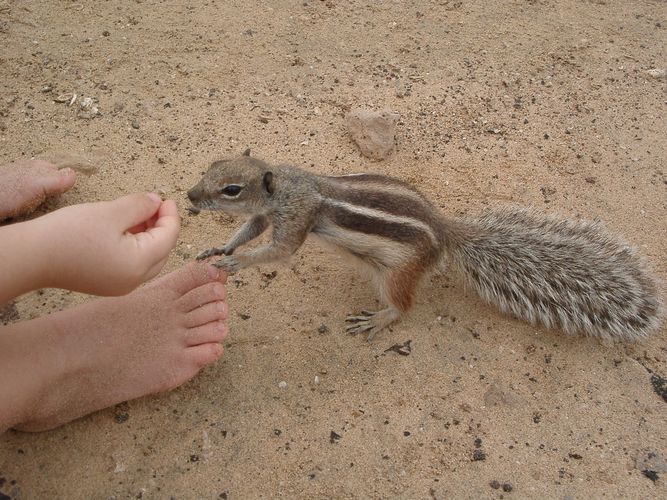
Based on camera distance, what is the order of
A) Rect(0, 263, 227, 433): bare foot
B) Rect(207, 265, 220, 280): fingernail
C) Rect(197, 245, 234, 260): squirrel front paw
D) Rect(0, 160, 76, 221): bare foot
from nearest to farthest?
1. Rect(0, 263, 227, 433): bare foot
2. Rect(207, 265, 220, 280): fingernail
3. Rect(197, 245, 234, 260): squirrel front paw
4. Rect(0, 160, 76, 221): bare foot

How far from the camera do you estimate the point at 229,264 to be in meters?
2.88

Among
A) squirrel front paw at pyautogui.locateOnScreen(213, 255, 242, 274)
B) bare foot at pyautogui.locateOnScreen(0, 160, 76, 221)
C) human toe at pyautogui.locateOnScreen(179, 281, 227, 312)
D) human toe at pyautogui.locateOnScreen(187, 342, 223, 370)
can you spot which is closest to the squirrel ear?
squirrel front paw at pyautogui.locateOnScreen(213, 255, 242, 274)

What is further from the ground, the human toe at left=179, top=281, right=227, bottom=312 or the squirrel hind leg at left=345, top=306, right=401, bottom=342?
the human toe at left=179, top=281, right=227, bottom=312

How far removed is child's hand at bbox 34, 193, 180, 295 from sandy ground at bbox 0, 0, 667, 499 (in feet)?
2.67

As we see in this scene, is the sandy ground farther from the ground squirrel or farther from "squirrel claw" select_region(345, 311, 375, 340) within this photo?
the ground squirrel

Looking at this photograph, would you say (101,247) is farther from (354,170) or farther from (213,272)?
(354,170)

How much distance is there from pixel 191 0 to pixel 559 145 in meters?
2.84

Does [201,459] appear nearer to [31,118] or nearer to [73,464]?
[73,464]

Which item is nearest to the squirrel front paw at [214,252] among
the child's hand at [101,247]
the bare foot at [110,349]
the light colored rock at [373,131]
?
the bare foot at [110,349]

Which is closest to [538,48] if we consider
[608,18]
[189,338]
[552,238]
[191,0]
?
[608,18]

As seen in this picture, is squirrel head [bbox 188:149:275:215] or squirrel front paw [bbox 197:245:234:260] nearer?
squirrel head [bbox 188:149:275:215]

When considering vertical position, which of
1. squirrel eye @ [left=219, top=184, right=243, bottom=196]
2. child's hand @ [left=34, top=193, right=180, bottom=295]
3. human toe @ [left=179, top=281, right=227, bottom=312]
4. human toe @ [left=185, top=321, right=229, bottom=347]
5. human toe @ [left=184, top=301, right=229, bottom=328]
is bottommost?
human toe @ [left=185, top=321, right=229, bottom=347]

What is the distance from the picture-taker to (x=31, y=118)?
12.2 ft

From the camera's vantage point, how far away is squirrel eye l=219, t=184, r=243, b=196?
2745mm
